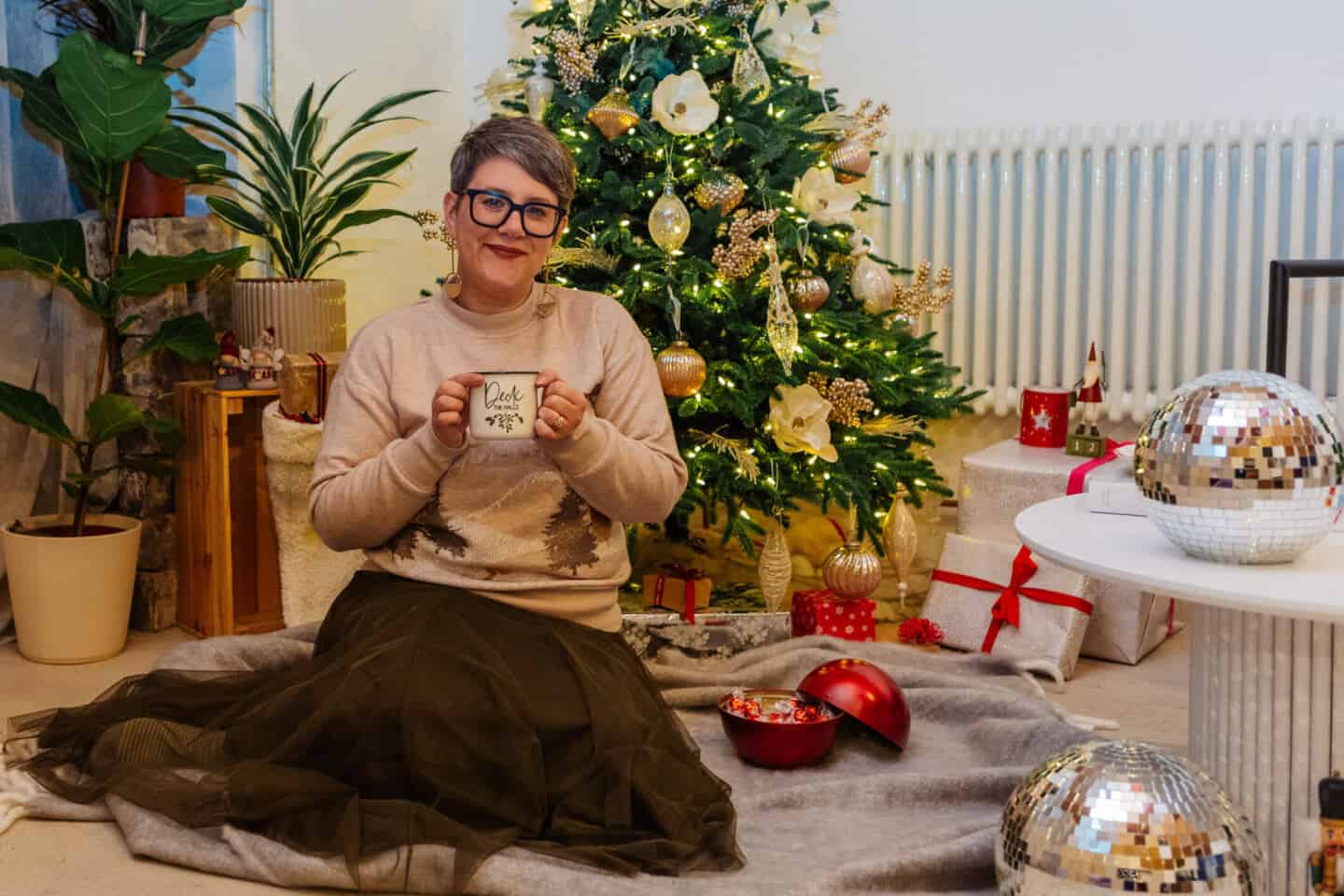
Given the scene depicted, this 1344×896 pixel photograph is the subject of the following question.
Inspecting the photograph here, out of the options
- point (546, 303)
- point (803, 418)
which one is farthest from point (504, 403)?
point (803, 418)

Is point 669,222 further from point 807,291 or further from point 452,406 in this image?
point 452,406

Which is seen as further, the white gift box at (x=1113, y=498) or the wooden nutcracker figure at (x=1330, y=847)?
the white gift box at (x=1113, y=498)

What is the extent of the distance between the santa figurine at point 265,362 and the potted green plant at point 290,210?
0.28 ft

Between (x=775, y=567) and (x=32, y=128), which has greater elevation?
(x=32, y=128)

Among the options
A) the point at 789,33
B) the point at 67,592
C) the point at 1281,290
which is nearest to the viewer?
the point at 1281,290

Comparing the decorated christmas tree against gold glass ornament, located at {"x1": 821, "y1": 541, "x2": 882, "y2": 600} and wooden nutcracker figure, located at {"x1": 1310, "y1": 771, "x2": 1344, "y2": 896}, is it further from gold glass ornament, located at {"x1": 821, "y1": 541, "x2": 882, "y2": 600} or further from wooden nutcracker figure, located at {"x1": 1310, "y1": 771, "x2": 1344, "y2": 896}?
wooden nutcracker figure, located at {"x1": 1310, "y1": 771, "x2": 1344, "y2": 896}

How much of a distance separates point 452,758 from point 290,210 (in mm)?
1962

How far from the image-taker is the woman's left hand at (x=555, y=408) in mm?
1835

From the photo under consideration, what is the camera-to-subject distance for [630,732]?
1.92m

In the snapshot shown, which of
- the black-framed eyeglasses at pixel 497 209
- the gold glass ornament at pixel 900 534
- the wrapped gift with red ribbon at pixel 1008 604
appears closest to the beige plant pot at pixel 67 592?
the black-framed eyeglasses at pixel 497 209

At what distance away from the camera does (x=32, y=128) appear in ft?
10.4

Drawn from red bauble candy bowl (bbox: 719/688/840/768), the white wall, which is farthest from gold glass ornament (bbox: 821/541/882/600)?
the white wall

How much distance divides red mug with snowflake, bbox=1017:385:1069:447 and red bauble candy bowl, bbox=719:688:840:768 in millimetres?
1264

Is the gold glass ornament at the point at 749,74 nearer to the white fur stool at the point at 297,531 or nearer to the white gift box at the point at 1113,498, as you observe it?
the white fur stool at the point at 297,531
